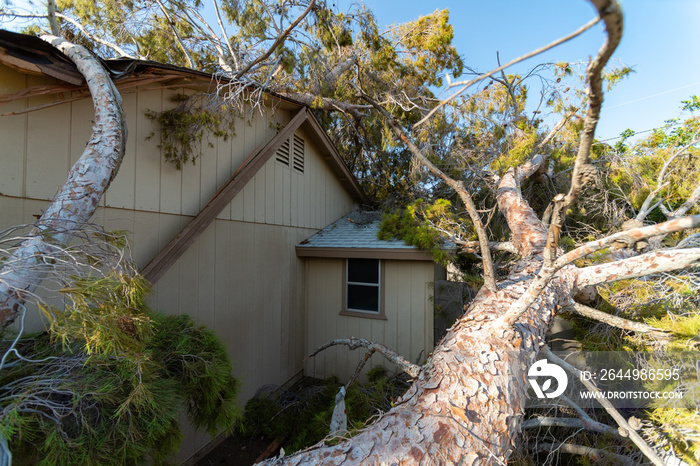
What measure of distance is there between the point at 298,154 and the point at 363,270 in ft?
9.57

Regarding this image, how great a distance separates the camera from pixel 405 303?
559 cm

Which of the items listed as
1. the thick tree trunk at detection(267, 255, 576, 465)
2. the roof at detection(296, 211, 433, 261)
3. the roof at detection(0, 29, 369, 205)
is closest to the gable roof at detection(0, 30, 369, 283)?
the roof at detection(0, 29, 369, 205)

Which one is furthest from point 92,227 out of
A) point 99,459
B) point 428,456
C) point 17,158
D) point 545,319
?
point 545,319

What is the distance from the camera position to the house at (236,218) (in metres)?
2.66

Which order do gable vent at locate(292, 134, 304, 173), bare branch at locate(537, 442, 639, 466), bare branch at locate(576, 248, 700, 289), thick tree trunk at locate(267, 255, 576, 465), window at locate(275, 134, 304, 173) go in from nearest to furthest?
thick tree trunk at locate(267, 255, 576, 465) → bare branch at locate(576, 248, 700, 289) → bare branch at locate(537, 442, 639, 466) → window at locate(275, 134, 304, 173) → gable vent at locate(292, 134, 304, 173)

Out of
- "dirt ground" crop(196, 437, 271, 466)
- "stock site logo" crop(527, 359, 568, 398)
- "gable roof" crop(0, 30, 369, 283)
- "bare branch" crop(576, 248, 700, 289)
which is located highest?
"gable roof" crop(0, 30, 369, 283)

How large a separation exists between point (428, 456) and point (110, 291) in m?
1.77

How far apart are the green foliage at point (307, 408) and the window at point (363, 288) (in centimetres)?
122

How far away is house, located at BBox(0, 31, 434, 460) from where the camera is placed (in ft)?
8.73

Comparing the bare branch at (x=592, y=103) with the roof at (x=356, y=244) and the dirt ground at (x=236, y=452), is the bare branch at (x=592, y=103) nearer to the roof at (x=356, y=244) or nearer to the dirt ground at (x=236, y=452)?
the roof at (x=356, y=244)

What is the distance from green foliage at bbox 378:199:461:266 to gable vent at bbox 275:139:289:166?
2.37 m

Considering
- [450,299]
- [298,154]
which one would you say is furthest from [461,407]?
[298,154]

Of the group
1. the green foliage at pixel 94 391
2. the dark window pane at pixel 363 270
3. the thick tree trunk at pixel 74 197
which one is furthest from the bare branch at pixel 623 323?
the thick tree trunk at pixel 74 197

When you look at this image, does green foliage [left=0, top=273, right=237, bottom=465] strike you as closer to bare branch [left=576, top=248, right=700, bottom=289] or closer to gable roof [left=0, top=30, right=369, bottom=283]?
gable roof [left=0, top=30, right=369, bottom=283]
